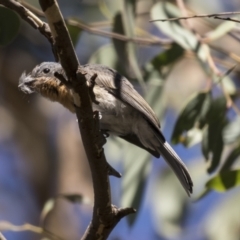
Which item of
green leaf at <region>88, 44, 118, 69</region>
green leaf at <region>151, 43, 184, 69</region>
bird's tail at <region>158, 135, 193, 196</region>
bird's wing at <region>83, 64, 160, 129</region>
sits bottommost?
bird's tail at <region>158, 135, 193, 196</region>

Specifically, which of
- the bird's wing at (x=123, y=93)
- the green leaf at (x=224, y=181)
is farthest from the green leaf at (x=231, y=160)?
the bird's wing at (x=123, y=93)

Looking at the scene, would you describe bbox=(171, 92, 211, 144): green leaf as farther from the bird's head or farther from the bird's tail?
the bird's head

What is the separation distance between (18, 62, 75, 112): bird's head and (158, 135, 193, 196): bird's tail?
1.46ft

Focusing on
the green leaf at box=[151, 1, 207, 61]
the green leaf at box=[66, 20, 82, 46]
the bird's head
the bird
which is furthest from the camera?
the green leaf at box=[66, 20, 82, 46]

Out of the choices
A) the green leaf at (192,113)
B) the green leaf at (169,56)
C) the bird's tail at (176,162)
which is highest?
the green leaf at (169,56)

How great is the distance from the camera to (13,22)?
2.23 meters

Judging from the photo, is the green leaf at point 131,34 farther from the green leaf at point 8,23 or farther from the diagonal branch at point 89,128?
the diagonal branch at point 89,128

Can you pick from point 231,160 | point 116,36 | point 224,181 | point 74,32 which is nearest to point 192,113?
point 231,160

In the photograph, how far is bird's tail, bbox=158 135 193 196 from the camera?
8.48 feet

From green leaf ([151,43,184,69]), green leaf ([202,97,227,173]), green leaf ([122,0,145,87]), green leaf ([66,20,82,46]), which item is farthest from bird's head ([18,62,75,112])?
green leaf ([151,43,184,69])

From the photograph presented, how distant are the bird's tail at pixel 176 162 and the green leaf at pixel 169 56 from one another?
34.7 inches

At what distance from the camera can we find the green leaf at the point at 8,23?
2221 millimetres

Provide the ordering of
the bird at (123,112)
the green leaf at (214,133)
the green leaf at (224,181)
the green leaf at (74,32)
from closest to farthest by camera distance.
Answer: the bird at (123,112)
the green leaf at (224,181)
the green leaf at (214,133)
the green leaf at (74,32)

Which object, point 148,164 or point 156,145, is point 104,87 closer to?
point 156,145
